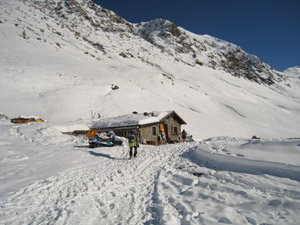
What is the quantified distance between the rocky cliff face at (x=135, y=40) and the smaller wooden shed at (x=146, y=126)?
38.6 meters

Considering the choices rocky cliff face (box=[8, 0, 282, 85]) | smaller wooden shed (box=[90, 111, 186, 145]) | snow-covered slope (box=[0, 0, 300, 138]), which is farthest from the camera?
rocky cliff face (box=[8, 0, 282, 85])

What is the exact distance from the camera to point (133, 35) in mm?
88312

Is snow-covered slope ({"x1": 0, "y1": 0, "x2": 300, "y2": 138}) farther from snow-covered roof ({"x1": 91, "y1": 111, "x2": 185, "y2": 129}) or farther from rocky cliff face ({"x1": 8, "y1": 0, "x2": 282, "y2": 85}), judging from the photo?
snow-covered roof ({"x1": 91, "y1": 111, "x2": 185, "y2": 129})

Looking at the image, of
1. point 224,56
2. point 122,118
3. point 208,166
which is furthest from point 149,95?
point 224,56

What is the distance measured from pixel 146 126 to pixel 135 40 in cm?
7224

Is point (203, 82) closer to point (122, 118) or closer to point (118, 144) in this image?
point (122, 118)

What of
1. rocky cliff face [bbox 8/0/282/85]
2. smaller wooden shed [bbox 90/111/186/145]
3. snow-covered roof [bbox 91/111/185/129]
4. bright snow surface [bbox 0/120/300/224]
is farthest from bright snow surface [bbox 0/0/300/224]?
rocky cliff face [bbox 8/0/282/85]

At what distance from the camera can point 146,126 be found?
19.8 m

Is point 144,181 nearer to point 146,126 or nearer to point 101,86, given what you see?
point 146,126

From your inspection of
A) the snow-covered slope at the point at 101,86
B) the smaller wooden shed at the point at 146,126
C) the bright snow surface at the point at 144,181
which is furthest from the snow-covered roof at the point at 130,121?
the snow-covered slope at the point at 101,86

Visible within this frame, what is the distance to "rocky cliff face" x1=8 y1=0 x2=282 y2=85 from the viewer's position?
211 ft

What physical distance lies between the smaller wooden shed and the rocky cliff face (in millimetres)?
38644

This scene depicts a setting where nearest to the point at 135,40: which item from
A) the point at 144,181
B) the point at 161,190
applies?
the point at 144,181

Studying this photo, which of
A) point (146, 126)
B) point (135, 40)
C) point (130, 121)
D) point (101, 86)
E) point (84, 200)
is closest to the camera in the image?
point (84, 200)
